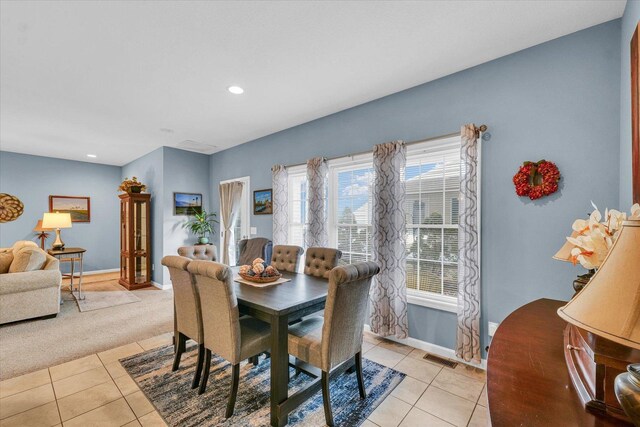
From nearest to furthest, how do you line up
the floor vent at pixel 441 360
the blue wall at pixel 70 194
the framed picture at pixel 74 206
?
the floor vent at pixel 441 360 < the blue wall at pixel 70 194 < the framed picture at pixel 74 206

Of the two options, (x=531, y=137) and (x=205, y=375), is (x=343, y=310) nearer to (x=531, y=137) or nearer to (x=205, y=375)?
(x=205, y=375)

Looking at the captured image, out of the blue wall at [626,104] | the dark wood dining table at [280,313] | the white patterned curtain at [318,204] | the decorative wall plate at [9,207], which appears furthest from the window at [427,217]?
the decorative wall plate at [9,207]

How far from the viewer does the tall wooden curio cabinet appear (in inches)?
217

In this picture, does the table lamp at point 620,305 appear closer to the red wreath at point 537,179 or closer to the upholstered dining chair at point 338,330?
the upholstered dining chair at point 338,330

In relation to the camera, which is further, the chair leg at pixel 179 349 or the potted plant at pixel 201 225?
the potted plant at pixel 201 225

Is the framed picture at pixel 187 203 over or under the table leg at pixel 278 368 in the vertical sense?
over

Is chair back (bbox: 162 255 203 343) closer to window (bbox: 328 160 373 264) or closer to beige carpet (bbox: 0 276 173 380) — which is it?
beige carpet (bbox: 0 276 173 380)

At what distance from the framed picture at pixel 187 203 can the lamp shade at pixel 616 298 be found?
19.7 ft

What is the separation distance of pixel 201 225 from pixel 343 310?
4.63 m

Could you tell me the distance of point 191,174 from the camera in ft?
19.1

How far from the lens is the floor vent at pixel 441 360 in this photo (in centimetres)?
263

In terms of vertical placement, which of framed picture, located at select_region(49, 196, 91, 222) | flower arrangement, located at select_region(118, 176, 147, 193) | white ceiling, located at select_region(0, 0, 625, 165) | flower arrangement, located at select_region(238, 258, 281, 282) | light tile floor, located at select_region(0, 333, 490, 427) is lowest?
light tile floor, located at select_region(0, 333, 490, 427)

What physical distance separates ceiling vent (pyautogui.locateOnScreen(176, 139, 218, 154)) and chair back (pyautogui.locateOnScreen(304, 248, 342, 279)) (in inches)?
138

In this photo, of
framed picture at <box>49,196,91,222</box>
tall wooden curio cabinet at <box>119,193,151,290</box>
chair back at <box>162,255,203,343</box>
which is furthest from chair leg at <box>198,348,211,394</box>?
framed picture at <box>49,196,91,222</box>
